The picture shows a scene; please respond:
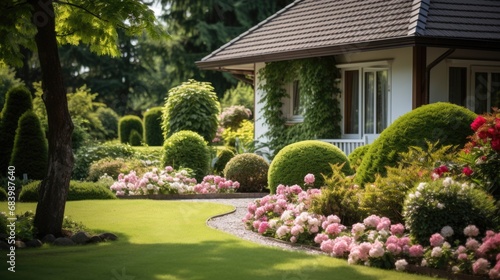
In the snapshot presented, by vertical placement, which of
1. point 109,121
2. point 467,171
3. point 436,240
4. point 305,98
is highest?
point 305,98

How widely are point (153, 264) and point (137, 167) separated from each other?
1197 cm

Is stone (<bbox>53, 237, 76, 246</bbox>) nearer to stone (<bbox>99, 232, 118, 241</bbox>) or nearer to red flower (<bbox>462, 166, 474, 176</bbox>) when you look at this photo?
stone (<bbox>99, 232, 118, 241</bbox>)

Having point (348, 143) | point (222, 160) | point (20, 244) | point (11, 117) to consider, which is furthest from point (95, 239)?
point (222, 160)

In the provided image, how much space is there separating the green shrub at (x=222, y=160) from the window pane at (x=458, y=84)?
7070 millimetres

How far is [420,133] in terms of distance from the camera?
40.0 feet

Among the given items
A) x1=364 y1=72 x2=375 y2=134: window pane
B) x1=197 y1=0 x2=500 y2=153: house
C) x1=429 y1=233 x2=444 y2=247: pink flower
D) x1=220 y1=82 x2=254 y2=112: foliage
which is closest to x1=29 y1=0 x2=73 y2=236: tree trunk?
x1=429 y1=233 x2=444 y2=247: pink flower

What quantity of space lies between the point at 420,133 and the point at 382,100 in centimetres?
698

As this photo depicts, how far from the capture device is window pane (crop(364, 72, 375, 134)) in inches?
763

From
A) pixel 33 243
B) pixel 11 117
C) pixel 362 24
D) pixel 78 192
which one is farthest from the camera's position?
pixel 11 117

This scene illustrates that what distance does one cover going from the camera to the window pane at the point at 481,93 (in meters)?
18.8

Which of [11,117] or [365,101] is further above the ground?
[365,101]

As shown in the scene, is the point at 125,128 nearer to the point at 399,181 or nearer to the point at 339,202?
the point at 339,202

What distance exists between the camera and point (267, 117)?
887 inches

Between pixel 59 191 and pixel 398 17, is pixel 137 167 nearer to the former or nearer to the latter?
pixel 398 17
